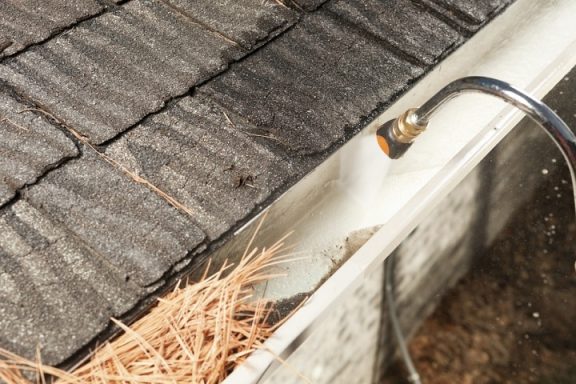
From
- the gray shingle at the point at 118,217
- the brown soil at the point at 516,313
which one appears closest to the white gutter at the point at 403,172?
the gray shingle at the point at 118,217

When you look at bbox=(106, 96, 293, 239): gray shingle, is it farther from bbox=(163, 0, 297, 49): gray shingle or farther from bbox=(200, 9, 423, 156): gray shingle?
bbox=(163, 0, 297, 49): gray shingle

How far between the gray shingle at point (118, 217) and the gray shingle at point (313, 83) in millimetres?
335

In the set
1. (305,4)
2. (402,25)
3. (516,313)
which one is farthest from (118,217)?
(516,313)

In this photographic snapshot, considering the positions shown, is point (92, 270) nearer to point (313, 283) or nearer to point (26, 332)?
point (26, 332)

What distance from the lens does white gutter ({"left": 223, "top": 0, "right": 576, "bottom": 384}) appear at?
1.69m

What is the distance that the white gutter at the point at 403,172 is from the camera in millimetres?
1688

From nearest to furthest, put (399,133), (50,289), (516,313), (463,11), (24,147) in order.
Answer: (50,289), (24,147), (399,133), (463,11), (516,313)

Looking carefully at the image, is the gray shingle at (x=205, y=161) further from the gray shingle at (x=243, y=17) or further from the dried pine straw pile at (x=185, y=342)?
the gray shingle at (x=243, y=17)

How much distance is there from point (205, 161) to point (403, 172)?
0.69m

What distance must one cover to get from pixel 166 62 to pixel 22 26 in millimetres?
379

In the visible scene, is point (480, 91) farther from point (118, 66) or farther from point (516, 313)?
point (516, 313)

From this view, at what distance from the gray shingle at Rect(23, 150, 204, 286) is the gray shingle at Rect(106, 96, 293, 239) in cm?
5

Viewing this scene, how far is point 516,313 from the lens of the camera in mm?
2943

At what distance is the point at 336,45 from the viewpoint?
194 cm
